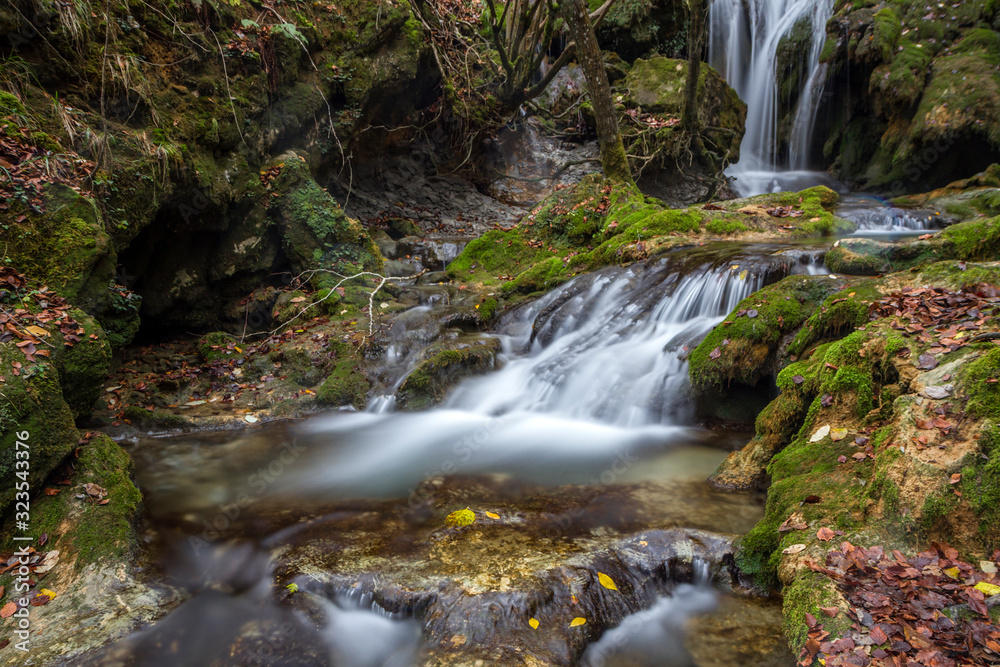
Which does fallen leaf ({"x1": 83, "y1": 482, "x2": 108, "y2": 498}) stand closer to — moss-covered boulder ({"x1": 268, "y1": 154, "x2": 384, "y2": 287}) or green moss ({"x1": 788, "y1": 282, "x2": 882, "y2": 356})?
green moss ({"x1": 788, "y1": 282, "x2": 882, "y2": 356})

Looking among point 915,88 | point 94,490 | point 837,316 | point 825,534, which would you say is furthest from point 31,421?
point 915,88

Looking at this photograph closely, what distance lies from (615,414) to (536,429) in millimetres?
870

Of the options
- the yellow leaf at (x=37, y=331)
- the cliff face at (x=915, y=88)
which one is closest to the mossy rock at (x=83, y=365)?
the yellow leaf at (x=37, y=331)

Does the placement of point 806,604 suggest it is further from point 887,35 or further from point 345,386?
point 887,35

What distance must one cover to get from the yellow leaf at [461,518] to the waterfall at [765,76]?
14222 mm

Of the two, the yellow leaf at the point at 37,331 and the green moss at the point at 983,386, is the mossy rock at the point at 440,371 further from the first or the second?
the green moss at the point at 983,386

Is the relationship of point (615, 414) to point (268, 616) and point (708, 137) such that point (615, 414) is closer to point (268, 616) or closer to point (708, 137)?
point (268, 616)

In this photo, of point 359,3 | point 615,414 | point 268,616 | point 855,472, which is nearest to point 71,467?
point 268,616

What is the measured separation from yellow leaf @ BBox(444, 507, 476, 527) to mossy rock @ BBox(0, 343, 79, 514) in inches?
107

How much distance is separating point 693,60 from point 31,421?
1214 cm

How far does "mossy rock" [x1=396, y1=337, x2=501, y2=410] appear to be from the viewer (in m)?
6.43

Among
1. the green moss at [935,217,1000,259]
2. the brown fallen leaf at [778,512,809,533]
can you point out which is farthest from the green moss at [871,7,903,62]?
the brown fallen leaf at [778,512,809,533]

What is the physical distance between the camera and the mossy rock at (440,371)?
21.1 feet

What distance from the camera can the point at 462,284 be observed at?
985 cm
